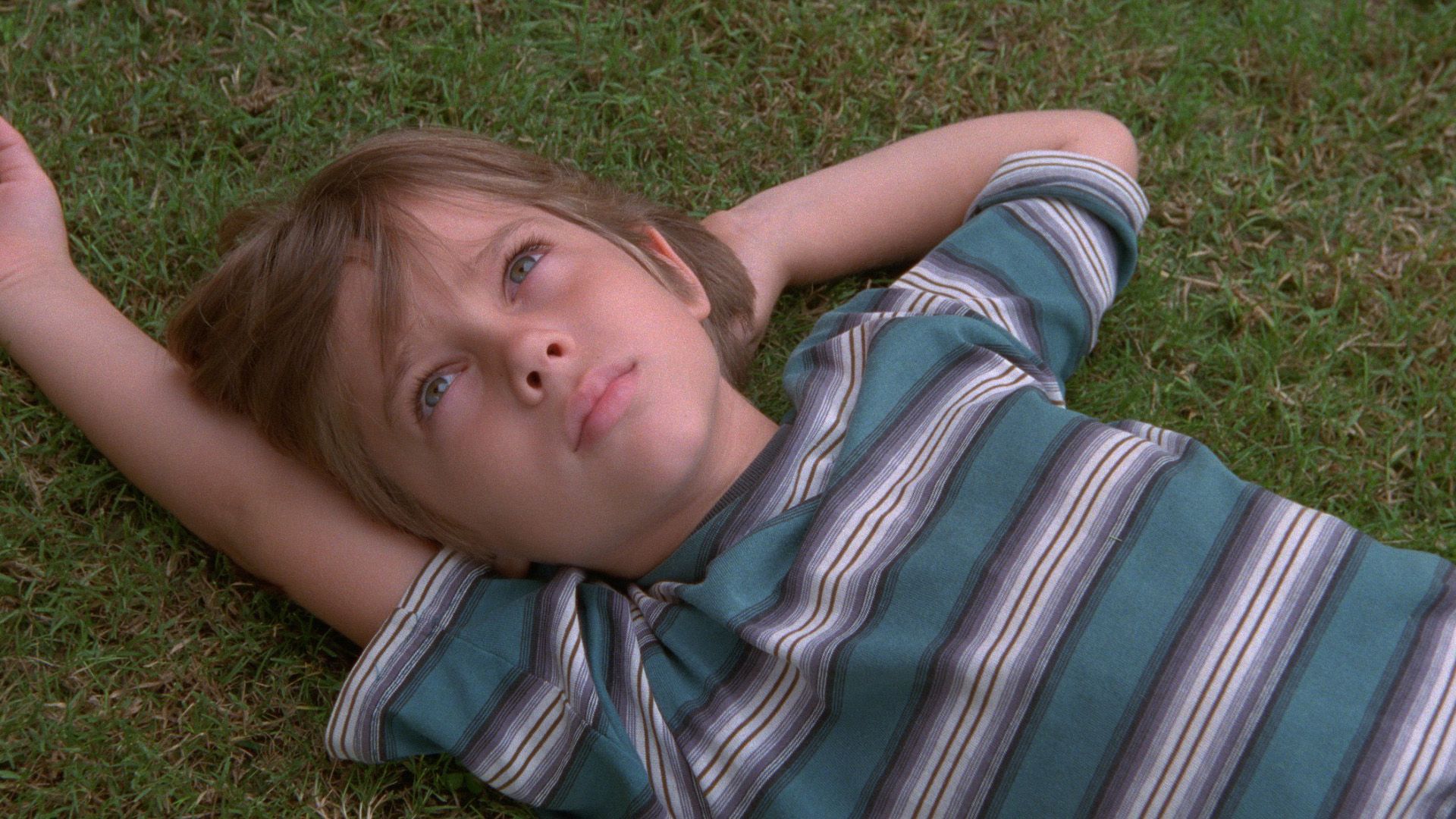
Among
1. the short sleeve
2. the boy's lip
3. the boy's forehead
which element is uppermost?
the short sleeve

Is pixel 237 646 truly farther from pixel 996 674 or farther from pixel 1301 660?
pixel 1301 660

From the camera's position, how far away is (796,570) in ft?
6.49

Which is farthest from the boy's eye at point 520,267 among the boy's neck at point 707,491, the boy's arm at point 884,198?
the boy's arm at point 884,198

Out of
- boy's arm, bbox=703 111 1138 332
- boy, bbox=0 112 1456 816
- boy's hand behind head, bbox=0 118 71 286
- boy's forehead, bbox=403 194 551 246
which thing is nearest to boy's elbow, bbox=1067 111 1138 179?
boy's arm, bbox=703 111 1138 332

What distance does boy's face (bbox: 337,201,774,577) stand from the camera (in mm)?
1888

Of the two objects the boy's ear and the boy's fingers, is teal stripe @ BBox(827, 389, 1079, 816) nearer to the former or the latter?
the boy's ear

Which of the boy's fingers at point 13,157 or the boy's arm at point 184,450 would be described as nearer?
the boy's arm at point 184,450

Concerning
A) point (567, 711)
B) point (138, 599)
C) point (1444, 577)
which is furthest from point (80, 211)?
point (1444, 577)

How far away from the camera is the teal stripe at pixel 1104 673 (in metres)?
1.82

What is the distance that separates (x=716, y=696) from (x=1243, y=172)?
65.9 inches

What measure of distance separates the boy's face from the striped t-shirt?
0.17 m

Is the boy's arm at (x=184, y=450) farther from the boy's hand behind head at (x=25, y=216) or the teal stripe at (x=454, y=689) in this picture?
the teal stripe at (x=454, y=689)

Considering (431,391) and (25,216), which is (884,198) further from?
(25,216)

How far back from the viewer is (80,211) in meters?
2.54
